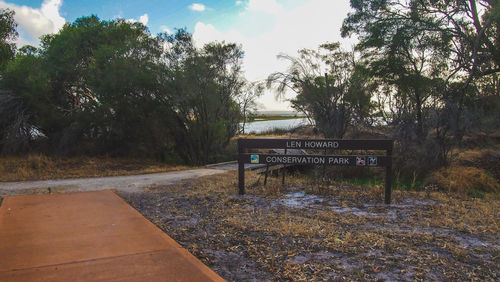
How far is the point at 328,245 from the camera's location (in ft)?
13.8

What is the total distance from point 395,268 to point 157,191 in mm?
5520

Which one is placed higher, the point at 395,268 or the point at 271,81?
the point at 271,81

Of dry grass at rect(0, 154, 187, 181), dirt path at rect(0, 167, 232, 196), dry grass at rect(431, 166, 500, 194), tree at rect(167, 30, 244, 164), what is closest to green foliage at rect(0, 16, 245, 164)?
tree at rect(167, 30, 244, 164)

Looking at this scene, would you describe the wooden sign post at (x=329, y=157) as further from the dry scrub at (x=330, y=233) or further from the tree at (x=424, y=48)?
the tree at (x=424, y=48)

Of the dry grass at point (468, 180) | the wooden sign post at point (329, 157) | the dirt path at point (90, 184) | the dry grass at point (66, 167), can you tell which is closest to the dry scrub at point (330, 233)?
the wooden sign post at point (329, 157)

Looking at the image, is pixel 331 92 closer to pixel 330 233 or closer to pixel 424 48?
pixel 424 48

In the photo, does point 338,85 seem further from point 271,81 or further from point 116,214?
point 116,214

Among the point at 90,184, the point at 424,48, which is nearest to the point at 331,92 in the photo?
the point at 424,48

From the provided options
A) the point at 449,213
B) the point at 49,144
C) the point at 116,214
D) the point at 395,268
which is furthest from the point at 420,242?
the point at 49,144

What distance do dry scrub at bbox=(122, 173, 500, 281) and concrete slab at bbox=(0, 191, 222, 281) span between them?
33cm

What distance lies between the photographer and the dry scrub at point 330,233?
353 centimetres

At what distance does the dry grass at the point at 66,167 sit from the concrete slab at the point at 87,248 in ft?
15.8

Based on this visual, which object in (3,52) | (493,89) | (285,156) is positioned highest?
(3,52)

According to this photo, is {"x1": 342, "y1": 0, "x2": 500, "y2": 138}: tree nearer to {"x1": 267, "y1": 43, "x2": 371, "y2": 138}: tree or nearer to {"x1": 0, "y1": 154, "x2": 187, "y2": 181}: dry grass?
{"x1": 267, "y1": 43, "x2": 371, "y2": 138}: tree
